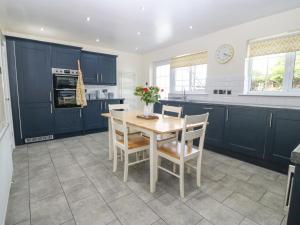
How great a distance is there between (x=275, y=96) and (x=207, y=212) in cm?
220

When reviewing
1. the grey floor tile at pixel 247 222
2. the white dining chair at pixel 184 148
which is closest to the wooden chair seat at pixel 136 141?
the white dining chair at pixel 184 148

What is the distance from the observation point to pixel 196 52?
379 cm

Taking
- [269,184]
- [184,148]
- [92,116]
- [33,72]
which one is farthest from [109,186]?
[33,72]

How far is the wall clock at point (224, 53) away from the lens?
3109mm

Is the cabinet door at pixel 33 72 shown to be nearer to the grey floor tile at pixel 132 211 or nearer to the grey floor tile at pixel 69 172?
the grey floor tile at pixel 69 172

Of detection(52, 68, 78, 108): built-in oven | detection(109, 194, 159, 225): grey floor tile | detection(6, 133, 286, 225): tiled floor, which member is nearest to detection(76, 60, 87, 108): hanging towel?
detection(52, 68, 78, 108): built-in oven

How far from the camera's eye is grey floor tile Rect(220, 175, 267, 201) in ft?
5.89

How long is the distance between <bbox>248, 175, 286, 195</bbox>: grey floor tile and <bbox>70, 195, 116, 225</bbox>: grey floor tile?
179cm

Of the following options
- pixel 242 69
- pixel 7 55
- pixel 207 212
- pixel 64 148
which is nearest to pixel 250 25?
pixel 242 69

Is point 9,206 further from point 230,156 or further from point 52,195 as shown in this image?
point 230,156

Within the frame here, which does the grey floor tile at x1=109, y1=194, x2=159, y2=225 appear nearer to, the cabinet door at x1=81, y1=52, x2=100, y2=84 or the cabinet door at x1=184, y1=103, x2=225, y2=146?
the cabinet door at x1=184, y1=103, x2=225, y2=146

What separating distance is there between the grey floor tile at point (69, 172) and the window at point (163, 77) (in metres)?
3.18

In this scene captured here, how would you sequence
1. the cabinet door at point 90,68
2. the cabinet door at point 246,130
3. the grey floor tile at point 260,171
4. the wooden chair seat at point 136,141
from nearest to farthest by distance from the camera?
the wooden chair seat at point 136,141 < the grey floor tile at point 260,171 < the cabinet door at point 246,130 < the cabinet door at point 90,68

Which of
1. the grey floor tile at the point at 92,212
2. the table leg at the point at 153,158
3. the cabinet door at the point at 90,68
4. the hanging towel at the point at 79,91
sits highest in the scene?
the cabinet door at the point at 90,68
